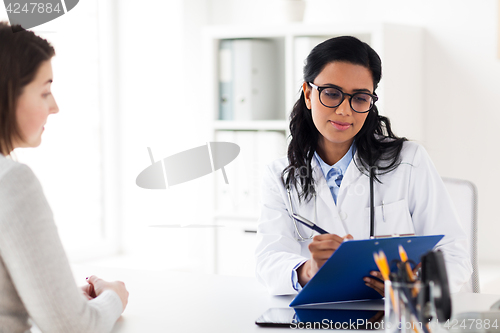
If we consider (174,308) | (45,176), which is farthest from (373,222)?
(45,176)

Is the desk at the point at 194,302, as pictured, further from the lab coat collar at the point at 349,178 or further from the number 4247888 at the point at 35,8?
the number 4247888 at the point at 35,8

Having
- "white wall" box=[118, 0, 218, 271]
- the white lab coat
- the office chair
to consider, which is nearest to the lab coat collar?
the white lab coat

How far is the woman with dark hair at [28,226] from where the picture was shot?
802mm

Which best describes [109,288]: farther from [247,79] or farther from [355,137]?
[247,79]

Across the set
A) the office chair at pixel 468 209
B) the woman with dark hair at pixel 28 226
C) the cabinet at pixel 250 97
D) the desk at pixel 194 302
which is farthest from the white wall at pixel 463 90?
the woman with dark hair at pixel 28 226

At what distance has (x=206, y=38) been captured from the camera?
268cm

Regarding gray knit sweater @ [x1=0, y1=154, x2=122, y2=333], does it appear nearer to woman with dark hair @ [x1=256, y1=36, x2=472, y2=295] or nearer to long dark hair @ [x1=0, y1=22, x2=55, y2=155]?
long dark hair @ [x1=0, y1=22, x2=55, y2=155]

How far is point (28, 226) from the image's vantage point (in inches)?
31.6

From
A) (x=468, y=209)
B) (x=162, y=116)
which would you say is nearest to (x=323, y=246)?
(x=468, y=209)

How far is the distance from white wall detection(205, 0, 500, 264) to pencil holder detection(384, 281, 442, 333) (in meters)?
1.89

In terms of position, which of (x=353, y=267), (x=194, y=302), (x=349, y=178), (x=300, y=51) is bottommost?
(x=194, y=302)

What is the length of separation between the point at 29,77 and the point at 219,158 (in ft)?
6.10

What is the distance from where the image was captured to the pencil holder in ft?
2.55

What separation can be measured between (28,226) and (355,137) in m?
1.10
